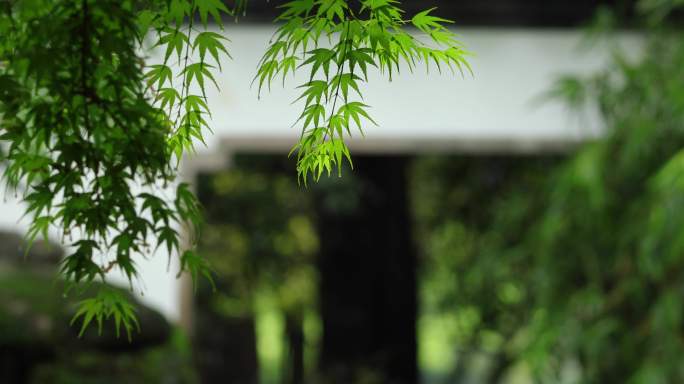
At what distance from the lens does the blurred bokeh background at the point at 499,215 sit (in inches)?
151

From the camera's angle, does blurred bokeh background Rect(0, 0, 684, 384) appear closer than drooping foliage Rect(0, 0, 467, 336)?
No

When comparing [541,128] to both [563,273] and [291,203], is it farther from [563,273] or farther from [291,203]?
[291,203]

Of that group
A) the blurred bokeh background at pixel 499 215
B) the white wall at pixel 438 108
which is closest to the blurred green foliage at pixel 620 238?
the blurred bokeh background at pixel 499 215

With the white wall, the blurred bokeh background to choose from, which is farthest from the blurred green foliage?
the white wall

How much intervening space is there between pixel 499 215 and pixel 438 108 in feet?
2.98

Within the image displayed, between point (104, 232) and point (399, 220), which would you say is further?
point (399, 220)

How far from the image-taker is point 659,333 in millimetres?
3754

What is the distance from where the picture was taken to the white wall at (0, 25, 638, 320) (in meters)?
4.49

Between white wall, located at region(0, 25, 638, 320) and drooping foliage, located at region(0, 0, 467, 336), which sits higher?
white wall, located at region(0, 25, 638, 320)

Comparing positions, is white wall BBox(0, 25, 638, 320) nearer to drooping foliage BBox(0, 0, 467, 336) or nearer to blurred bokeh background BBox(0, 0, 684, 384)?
blurred bokeh background BBox(0, 0, 684, 384)

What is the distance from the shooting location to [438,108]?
4547mm

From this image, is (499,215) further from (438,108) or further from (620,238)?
(620,238)

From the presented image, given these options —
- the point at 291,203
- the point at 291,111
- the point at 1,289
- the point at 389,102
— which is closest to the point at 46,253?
the point at 1,289

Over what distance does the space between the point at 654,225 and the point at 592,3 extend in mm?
1440
